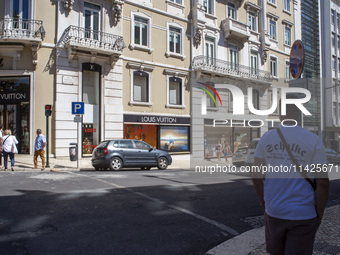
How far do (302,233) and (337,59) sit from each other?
154 feet

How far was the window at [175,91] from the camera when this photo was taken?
2245cm

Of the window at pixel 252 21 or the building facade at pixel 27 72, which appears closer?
the building facade at pixel 27 72

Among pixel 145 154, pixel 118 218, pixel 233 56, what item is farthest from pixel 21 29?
pixel 233 56

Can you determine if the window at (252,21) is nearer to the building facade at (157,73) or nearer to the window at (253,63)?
the window at (253,63)

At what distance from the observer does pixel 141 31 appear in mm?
20812

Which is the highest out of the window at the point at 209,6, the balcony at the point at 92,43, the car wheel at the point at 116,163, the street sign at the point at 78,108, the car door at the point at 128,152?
the window at the point at 209,6

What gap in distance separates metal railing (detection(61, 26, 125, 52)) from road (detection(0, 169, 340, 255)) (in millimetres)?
10886

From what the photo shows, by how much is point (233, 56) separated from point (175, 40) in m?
6.69

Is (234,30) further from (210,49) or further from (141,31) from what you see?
(141,31)

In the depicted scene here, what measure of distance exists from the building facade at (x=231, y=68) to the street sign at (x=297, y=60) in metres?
12.6

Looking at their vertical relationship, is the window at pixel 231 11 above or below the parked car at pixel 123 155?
above

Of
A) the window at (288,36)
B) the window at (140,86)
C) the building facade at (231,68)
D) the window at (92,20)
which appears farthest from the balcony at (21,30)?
the window at (288,36)

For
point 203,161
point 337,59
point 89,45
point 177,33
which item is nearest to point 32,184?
point 89,45

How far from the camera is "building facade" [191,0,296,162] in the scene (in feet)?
76.8
